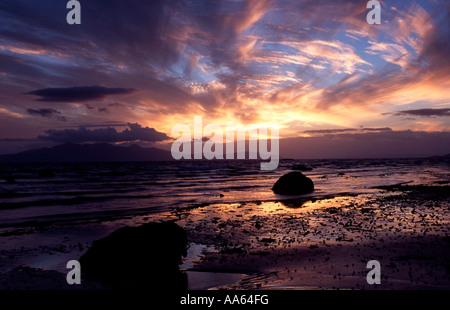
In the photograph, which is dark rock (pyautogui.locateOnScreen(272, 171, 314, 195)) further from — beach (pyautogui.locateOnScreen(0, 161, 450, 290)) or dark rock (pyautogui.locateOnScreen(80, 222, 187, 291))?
dark rock (pyautogui.locateOnScreen(80, 222, 187, 291))

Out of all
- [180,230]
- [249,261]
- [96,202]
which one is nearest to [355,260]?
[249,261]

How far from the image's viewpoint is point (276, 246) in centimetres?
1178

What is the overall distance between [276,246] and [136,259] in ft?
19.1

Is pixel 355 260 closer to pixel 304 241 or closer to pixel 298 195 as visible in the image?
pixel 304 241

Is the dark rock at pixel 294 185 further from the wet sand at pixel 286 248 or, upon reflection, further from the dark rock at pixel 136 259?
the dark rock at pixel 136 259

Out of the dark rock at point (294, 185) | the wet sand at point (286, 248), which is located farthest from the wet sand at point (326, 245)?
the dark rock at point (294, 185)

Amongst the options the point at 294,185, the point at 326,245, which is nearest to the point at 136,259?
the point at 326,245

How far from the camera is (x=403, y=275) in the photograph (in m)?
8.33

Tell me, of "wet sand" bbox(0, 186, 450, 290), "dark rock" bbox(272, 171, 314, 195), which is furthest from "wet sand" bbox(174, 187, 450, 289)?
"dark rock" bbox(272, 171, 314, 195)

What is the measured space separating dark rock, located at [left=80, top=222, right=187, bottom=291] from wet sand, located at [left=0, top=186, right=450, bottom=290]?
606 millimetres

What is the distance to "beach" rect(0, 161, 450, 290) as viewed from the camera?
834 cm

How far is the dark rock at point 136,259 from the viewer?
889 centimetres

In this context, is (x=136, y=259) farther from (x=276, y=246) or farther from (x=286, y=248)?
(x=286, y=248)

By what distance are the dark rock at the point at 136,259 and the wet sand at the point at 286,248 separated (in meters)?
0.61
